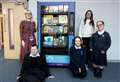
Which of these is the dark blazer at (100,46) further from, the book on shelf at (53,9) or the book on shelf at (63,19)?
the book on shelf at (53,9)

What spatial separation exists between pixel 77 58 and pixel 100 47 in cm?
54

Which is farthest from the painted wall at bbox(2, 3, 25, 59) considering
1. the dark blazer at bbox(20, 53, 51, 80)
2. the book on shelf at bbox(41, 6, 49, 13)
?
the dark blazer at bbox(20, 53, 51, 80)

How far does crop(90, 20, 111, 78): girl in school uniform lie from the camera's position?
587 centimetres

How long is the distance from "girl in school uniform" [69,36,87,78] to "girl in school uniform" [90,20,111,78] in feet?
0.84

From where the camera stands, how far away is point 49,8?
256 inches

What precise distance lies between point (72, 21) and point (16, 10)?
1.74 meters

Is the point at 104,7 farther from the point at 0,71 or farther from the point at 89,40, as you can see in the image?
the point at 0,71

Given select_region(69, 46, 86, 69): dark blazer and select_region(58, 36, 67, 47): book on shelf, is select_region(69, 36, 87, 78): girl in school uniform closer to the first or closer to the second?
select_region(69, 46, 86, 69): dark blazer

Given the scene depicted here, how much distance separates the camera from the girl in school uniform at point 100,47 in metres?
5.87

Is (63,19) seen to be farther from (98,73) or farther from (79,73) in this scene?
(98,73)

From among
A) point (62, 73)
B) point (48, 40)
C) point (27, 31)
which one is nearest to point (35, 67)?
point (62, 73)

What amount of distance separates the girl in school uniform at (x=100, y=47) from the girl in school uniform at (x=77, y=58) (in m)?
0.26

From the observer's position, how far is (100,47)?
5.90 meters

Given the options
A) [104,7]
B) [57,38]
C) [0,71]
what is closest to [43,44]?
[57,38]
